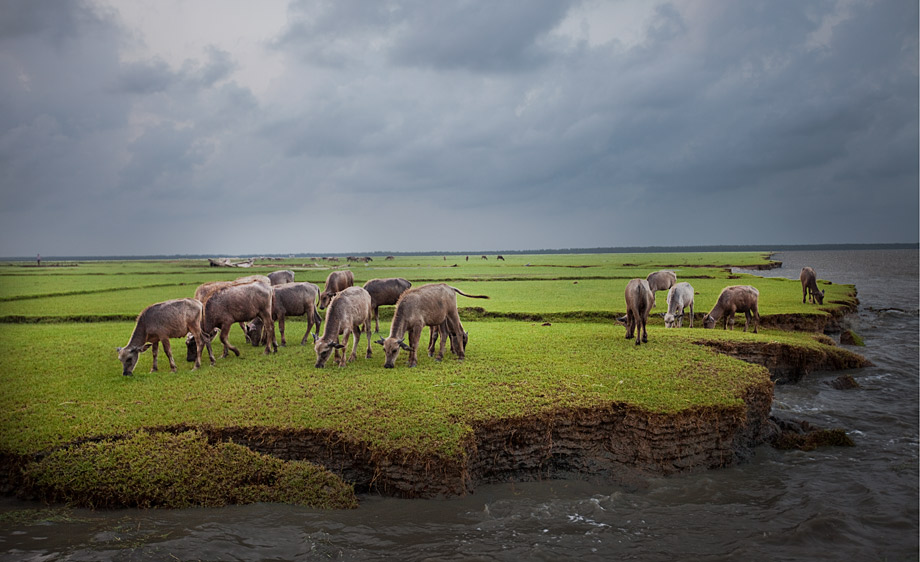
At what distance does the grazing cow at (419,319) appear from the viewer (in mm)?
10859

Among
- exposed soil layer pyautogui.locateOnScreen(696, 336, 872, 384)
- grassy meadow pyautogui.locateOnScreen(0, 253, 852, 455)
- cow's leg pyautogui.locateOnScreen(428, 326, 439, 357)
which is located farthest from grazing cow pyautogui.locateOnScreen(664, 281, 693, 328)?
cow's leg pyautogui.locateOnScreen(428, 326, 439, 357)

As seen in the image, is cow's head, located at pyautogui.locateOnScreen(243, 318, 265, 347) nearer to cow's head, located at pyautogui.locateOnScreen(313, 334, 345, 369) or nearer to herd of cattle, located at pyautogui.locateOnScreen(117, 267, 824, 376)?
herd of cattle, located at pyautogui.locateOnScreen(117, 267, 824, 376)

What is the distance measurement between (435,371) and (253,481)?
4475mm

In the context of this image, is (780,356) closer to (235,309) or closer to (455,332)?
(455,332)

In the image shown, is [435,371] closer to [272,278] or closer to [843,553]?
[843,553]

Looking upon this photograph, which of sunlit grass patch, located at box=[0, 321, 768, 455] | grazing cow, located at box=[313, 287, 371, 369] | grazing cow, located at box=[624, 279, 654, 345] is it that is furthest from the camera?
grazing cow, located at box=[624, 279, 654, 345]

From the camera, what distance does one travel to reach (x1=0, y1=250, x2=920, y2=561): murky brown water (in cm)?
571

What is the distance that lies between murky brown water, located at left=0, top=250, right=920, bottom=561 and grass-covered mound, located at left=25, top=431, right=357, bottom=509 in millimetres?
185

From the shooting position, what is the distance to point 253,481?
21.9 feet

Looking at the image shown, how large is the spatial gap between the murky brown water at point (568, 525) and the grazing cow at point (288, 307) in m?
8.01

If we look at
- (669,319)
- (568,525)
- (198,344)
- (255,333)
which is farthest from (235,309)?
(669,319)

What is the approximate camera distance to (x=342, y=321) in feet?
37.1

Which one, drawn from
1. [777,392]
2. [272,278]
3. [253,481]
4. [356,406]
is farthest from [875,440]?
[272,278]

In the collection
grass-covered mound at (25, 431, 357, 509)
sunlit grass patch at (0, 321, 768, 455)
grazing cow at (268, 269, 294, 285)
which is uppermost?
grazing cow at (268, 269, 294, 285)
